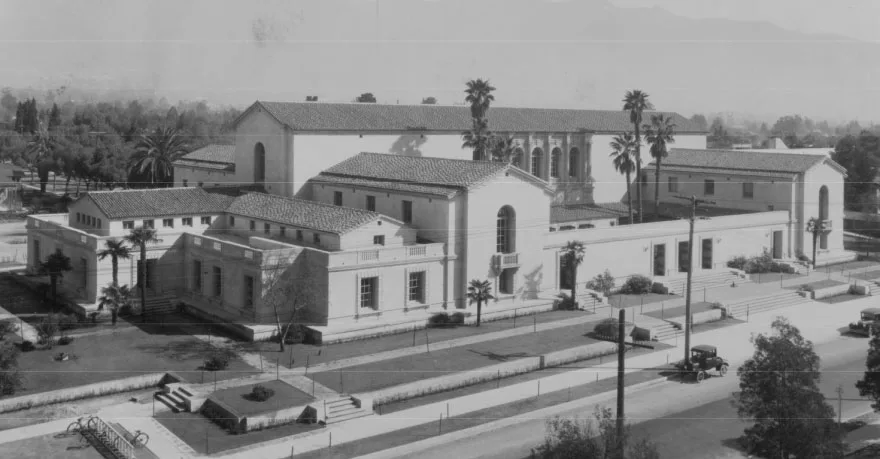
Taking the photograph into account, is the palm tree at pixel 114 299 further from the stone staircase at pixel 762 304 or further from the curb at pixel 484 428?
the stone staircase at pixel 762 304

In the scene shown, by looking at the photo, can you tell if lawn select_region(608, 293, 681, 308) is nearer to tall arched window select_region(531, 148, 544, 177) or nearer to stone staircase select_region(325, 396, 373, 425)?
tall arched window select_region(531, 148, 544, 177)

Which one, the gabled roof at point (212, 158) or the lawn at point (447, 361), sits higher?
the gabled roof at point (212, 158)

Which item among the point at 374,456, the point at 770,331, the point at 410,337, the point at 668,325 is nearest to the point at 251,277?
the point at 410,337

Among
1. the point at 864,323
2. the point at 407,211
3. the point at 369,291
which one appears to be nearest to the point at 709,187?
the point at 864,323

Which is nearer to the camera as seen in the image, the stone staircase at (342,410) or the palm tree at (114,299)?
the stone staircase at (342,410)

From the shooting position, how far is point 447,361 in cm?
4016

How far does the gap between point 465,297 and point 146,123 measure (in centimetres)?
7727

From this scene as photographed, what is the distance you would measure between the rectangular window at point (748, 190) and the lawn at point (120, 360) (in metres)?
40.4

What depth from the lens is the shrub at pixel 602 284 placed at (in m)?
54.2

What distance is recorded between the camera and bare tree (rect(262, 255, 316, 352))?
139 ft

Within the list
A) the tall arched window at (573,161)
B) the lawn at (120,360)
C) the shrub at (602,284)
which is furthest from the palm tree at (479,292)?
the tall arched window at (573,161)

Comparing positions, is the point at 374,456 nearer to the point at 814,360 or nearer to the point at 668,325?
the point at 814,360

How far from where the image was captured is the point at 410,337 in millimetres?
44125

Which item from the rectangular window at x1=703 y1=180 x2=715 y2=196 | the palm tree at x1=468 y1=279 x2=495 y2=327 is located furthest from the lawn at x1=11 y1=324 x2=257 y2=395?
the rectangular window at x1=703 y1=180 x2=715 y2=196
